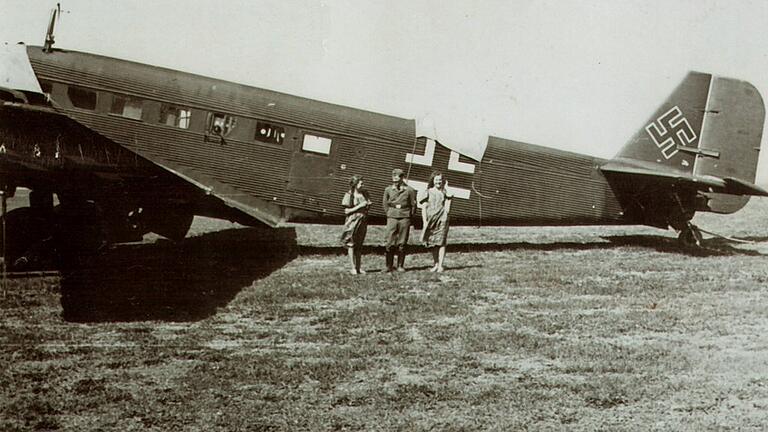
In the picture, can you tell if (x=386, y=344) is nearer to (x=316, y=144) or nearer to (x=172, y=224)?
(x=316, y=144)

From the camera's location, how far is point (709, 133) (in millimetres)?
12508

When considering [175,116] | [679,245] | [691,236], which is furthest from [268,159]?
[691,236]

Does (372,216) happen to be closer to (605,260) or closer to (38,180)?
(605,260)

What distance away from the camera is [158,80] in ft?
34.7

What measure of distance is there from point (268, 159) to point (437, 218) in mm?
3026

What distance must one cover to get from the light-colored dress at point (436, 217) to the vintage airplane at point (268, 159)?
1256 millimetres

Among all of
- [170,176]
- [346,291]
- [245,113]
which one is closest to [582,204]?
[346,291]

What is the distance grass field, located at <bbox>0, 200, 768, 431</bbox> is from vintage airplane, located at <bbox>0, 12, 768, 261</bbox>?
963mm

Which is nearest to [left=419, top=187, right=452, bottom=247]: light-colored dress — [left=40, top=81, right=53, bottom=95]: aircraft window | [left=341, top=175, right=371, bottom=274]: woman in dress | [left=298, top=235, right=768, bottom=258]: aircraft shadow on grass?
[left=341, top=175, right=371, bottom=274]: woman in dress

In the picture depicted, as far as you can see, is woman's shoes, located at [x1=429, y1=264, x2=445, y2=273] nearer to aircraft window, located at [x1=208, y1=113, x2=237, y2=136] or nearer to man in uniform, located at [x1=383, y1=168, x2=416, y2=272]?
man in uniform, located at [x1=383, y1=168, x2=416, y2=272]

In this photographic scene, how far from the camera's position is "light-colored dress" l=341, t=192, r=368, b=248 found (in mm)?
10023

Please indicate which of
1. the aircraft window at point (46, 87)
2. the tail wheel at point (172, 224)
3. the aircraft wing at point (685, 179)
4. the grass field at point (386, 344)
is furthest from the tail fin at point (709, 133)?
the aircraft window at point (46, 87)

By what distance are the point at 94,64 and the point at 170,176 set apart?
2.90 m

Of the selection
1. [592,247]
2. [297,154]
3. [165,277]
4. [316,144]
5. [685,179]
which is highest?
[685,179]
